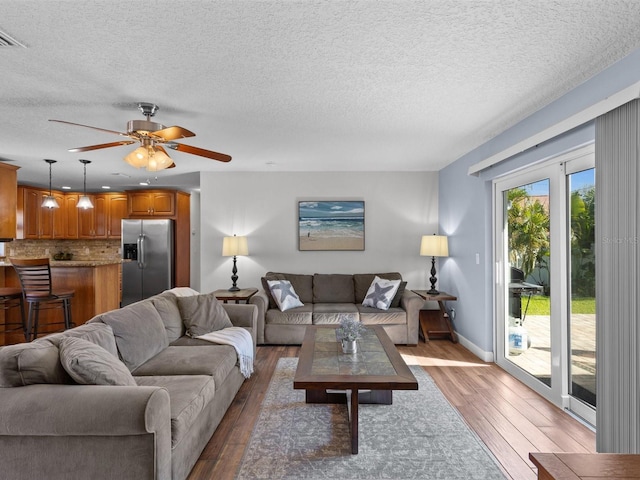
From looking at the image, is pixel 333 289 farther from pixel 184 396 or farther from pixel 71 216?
pixel 71 216

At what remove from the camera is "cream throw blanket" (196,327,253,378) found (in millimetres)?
3219

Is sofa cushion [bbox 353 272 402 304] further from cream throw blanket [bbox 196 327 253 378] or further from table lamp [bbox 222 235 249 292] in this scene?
cream throw blanket [bbox 196 327 253 378]

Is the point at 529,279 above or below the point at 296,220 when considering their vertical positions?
below

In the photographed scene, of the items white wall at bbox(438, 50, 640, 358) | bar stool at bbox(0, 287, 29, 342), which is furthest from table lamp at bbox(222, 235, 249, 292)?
white wall at bbox(438, 50, 640, 358)

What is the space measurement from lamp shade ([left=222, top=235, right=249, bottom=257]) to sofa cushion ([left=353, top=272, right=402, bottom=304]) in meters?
1.67

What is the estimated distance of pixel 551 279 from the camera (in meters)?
3.16

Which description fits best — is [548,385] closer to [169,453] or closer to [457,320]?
[457,320]

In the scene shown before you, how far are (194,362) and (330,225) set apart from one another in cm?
346

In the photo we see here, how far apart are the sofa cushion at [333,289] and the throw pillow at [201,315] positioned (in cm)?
194

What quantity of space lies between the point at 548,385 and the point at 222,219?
15.1ft

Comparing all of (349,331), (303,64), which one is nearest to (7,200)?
(303,64)

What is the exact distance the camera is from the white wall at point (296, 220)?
5.79 meters

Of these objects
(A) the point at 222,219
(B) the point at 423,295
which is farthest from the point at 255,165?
(B) the point at 423,295

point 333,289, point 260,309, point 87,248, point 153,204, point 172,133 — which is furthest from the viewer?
point 87,248
